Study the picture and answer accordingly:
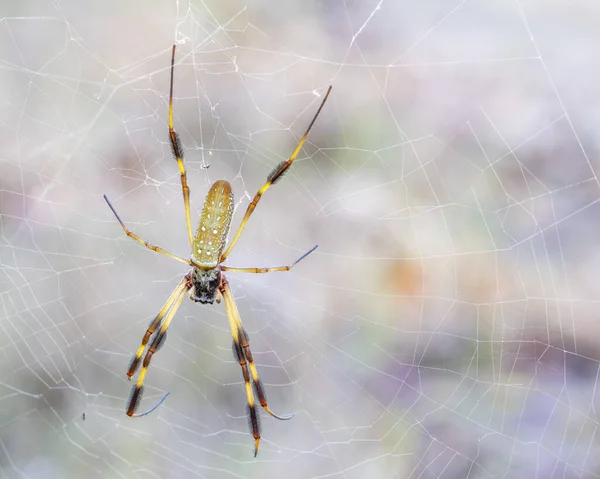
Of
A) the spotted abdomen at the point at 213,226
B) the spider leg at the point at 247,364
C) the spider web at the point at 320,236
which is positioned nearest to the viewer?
the spotted abdomen at the point at 213,226

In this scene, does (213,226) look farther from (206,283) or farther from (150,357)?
(150,357)

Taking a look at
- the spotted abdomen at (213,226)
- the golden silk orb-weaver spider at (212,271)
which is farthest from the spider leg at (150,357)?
the spotted abdomen at (213,226)

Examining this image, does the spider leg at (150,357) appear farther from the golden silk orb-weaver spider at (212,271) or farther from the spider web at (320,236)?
the spider web at (320,236)

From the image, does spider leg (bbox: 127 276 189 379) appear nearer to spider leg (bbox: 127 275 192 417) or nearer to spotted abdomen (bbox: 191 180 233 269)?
spider leg (bbox: 127 275 192 417)

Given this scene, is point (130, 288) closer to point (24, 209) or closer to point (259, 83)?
point (24, 209)

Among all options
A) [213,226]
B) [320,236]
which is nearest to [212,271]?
[213,226]

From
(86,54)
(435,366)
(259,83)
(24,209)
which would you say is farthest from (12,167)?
(435,366)

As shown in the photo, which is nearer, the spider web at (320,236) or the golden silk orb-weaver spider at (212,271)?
the golden silk orb-weaver spider at (212,271)

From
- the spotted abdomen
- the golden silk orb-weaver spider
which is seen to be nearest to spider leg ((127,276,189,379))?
the golden silk orb-weaver spider
